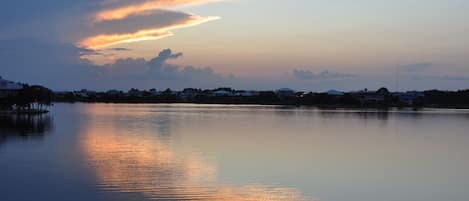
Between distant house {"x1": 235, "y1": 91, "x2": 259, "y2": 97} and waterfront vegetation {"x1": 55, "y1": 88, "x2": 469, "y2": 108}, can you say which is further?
distant house {"x1": 235, "y1": 91, "x2": 259, "y2": 97}

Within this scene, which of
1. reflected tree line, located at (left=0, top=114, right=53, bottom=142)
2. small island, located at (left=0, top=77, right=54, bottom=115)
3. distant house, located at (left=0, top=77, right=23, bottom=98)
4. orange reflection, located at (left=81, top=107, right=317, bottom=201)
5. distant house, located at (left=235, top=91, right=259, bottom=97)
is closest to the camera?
orange reflection, located at (left=81, top=107, right=317, bottom=201)

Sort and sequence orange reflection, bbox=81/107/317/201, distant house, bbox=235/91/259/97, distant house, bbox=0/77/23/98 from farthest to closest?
distant house, bbox=235/91/259/97
distant house, bbox=0/77/23/98
orange reflection, bbox=81/107/317/201

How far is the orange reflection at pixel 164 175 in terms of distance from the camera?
845 centimetres

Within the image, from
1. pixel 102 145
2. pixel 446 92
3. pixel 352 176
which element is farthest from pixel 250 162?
pixel 446 92

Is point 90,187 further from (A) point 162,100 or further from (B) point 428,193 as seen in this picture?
(A) point 162,100

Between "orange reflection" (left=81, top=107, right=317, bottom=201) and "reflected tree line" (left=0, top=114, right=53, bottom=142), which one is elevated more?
"reflected tree line" (left=0, top=114, right=53, bottom=142)

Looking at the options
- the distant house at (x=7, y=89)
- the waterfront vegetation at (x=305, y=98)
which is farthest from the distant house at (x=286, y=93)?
the distant house at (x=7, y=89)

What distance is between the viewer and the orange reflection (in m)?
8.45

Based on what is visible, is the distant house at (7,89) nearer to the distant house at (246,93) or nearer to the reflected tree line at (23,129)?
the reflected tree line at (23,129)

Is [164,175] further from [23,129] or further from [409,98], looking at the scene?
[409,98]

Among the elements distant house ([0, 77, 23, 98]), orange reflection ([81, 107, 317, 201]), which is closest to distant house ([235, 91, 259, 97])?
distant house ([0, 77, 23, 98])

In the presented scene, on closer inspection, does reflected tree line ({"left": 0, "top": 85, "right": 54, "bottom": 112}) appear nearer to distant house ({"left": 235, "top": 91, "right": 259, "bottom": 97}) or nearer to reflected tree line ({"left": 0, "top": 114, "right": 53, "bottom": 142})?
reflected tree line ({"left": 0, "top": 114, "right": 53, "bottom": 142})

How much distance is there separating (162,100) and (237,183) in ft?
292

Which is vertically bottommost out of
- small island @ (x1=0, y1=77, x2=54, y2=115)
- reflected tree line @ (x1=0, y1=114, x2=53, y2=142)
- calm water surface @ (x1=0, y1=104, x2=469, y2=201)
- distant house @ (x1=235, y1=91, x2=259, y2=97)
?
calm water surface @ (x1=0, y1=104, x2=469, y2=201)
